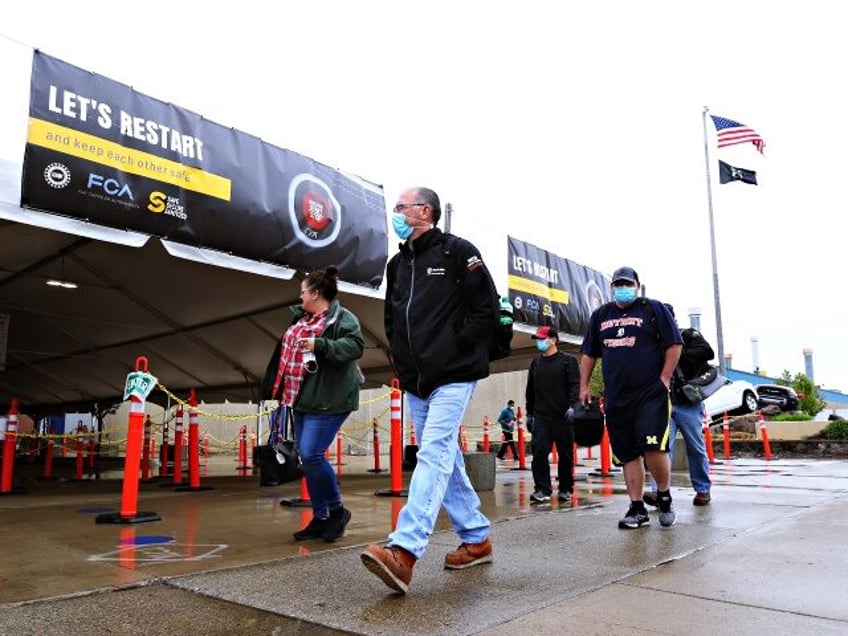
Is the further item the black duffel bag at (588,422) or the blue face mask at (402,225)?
the black duffel bag at (588,422)

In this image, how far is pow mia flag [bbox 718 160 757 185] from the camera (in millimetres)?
20484

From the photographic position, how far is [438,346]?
11.3 feet

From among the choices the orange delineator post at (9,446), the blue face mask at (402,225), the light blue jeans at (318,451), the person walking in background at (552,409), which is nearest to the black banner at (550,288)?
the person walking in background at (552,409)

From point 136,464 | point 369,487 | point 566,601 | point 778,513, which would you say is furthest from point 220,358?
point 566,601

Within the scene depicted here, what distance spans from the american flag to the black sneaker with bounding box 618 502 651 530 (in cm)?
1730

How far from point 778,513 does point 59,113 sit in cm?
683

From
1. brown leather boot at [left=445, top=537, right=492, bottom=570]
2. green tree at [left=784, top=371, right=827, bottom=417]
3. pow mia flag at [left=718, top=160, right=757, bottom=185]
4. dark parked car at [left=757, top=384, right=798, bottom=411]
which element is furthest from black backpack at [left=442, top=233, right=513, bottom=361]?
green tree at [left=784, top=371, right=827, bottom=417]

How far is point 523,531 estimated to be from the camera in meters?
4.87

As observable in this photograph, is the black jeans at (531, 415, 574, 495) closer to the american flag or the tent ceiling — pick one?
the tent ceiling

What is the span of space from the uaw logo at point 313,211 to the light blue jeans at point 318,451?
3.66m

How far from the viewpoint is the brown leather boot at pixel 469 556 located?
3.54 m

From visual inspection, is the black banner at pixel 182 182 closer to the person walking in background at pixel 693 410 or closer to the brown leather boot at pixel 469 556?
the person walking in background at pixel 693 410

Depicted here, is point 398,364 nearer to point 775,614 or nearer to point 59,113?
point 775,614

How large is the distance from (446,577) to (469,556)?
23cm
